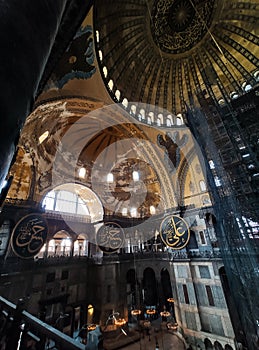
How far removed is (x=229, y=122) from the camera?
910 centimetres

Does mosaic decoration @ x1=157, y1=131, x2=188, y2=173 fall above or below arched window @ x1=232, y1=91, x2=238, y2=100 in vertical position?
below

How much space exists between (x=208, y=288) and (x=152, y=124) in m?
11.3

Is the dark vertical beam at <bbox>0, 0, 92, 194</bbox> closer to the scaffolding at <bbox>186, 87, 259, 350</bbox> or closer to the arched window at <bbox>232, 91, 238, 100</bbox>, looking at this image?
the scaffolding at <bbox>186, 87, 259, 350</bbox>

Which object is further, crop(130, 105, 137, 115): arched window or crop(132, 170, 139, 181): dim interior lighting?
crop(132, 170, 139, 181): dim interior lighting

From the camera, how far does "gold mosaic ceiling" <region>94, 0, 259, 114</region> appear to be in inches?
364

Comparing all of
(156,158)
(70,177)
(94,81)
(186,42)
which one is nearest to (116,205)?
(70,177)

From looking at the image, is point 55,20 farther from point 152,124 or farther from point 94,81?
point 152,124

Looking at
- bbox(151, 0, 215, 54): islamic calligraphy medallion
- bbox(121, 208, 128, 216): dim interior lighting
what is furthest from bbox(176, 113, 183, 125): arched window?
bbox(121, 208, 128, 216): dim interior lighting

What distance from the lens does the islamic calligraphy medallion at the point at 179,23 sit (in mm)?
9961

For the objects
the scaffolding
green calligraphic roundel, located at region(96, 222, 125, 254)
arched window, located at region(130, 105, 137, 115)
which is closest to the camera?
the scaffolding

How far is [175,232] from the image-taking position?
9844mm

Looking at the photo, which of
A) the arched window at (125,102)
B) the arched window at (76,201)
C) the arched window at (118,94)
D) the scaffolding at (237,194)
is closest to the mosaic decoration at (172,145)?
the scaffolding at (237,194)

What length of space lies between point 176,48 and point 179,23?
52.0 inches

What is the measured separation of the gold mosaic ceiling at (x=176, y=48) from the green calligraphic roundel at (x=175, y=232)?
7.42m
